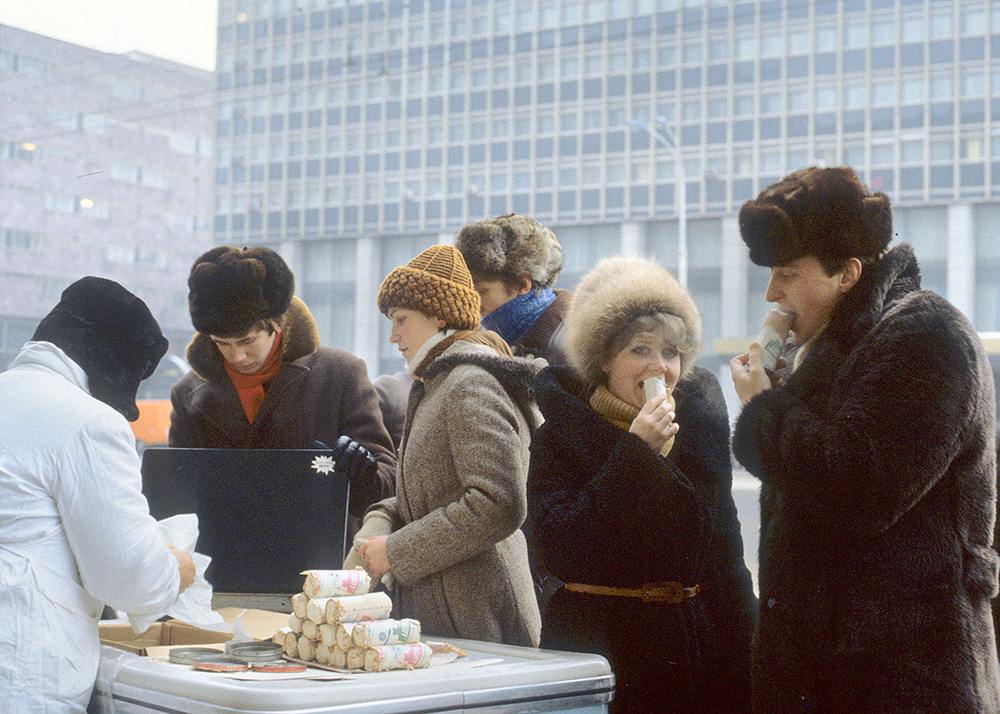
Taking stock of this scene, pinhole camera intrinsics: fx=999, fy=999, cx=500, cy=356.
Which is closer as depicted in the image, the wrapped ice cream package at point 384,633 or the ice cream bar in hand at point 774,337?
the wrapped ice cream package at point 384,633

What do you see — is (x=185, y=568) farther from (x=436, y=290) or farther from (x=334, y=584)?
(x=436, y=290)

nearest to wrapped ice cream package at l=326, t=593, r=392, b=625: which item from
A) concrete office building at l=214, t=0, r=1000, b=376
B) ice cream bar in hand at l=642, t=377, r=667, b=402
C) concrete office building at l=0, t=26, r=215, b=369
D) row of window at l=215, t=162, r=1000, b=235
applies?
ice cream bar in hand at l=642, t=377, r=667, b=402

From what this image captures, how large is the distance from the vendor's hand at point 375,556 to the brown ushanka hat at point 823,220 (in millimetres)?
876

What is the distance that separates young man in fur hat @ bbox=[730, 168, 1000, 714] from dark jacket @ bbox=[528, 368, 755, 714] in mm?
130

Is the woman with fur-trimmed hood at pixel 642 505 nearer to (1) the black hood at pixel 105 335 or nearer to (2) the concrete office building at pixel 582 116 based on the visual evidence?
(1) the black hood at pixel 105 335

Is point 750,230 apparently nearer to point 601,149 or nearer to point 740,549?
point 740,549

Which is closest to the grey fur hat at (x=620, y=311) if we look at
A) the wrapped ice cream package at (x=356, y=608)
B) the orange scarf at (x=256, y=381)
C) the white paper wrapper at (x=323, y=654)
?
the wrapped ice cream package at (x=356, y=608)

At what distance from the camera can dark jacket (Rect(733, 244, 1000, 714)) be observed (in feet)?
4.80

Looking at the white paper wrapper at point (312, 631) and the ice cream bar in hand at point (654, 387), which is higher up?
the ice cream bar in hand at point (654, 387)

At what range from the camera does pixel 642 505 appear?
1702 millimetres

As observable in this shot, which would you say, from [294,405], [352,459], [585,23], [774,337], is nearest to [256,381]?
[294,405]

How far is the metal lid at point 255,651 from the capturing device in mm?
1530

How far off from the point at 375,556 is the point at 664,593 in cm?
54

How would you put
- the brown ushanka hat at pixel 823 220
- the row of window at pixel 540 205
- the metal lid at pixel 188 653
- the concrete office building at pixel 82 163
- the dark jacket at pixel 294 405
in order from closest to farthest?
the metal lid at pixel 188 653 → the brown ushanka hat at pixel 823 220 → the dark jacket at pixel 294 405 → the concrete office building at pixel 82 163 → the row of window at pixel 540 205
